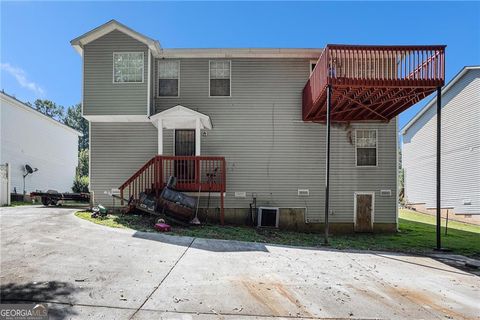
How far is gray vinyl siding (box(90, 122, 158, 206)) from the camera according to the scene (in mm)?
11562

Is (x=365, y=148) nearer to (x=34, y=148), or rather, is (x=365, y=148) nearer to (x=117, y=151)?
(x=117, y=151)

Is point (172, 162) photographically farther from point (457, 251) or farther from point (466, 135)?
point (466, 135)

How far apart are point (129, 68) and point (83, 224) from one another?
18.3ft

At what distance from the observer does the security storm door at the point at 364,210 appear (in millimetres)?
11609

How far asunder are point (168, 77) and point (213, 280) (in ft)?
28.6

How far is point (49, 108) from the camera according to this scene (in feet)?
177

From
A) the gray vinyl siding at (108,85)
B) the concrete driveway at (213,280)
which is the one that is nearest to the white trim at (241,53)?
A: the gray vinyl siding at (108,85)

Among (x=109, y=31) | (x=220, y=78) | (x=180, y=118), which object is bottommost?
(x=180, y=118)

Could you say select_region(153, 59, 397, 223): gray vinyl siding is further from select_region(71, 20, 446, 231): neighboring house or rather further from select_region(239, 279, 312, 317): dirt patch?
select_region(239, 279, 312, 317): dirt patch

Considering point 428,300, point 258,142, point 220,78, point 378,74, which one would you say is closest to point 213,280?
point 428,300

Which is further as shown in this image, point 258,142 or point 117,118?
point 258,142

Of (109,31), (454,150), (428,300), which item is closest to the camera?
(428,300)

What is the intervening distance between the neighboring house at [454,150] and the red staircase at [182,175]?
13346 mm

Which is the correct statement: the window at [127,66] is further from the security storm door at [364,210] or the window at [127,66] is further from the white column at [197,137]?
the security storm door at [364,210]
